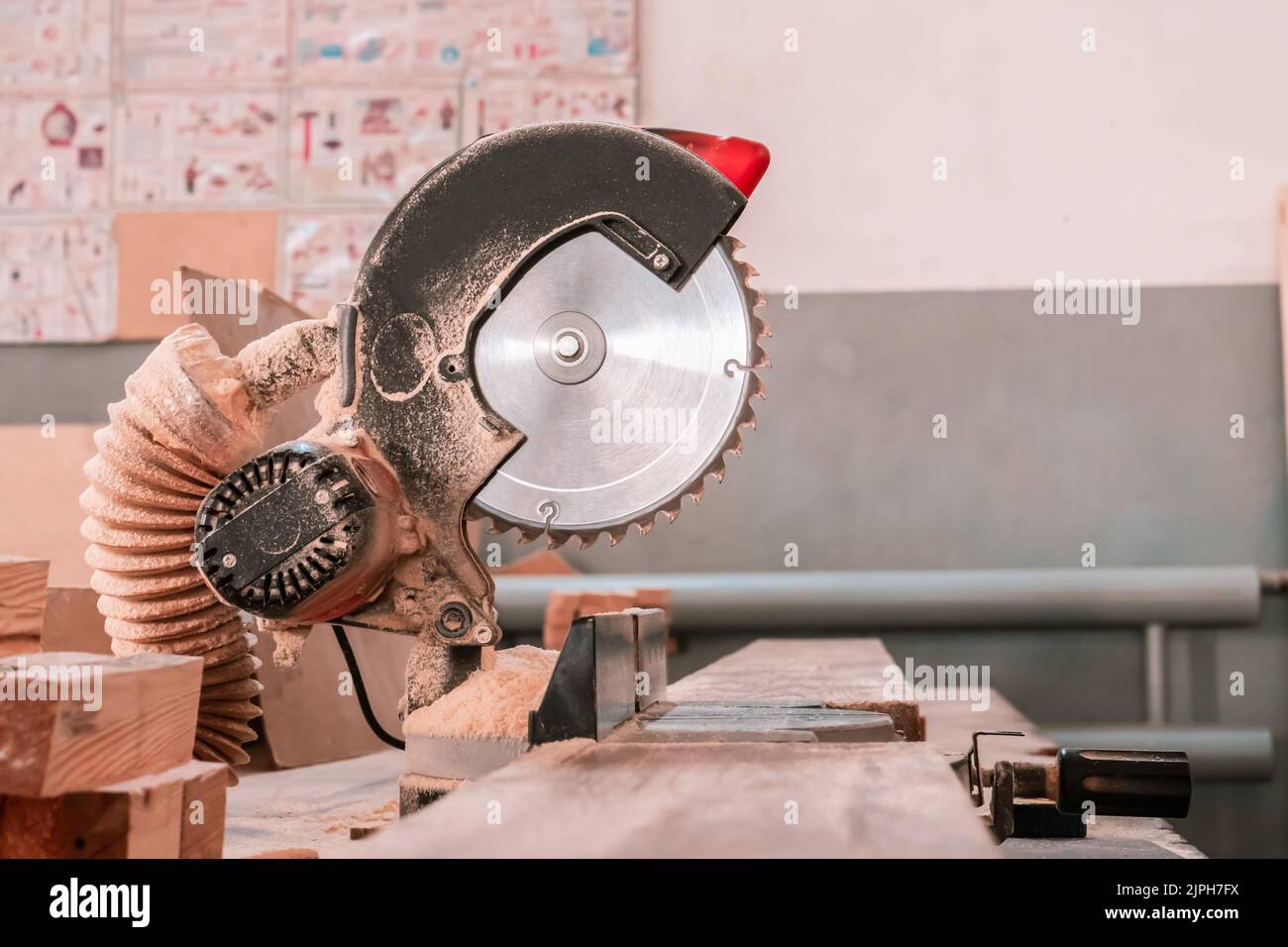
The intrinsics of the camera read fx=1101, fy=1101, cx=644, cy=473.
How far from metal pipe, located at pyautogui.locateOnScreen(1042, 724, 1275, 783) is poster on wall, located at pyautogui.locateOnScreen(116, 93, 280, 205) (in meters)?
2.95

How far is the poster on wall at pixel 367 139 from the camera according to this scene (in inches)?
138

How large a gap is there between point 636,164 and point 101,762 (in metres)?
0.72

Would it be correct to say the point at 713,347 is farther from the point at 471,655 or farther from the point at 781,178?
the point at 781,178

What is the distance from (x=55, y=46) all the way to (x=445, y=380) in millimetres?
3322

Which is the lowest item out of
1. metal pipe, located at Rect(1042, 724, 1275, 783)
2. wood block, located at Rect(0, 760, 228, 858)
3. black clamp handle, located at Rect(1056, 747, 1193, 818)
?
metal pipe, located at Rect(1042, 724, 1275, 783)

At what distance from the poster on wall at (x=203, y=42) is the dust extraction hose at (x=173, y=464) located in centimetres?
276

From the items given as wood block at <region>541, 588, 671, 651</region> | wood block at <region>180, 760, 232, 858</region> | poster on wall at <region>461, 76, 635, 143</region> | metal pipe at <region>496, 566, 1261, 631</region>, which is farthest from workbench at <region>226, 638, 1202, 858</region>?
poster on wall at <region>461, 76, 635, 143</region>

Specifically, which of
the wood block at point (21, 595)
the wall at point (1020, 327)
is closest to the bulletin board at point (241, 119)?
the wall at point (1020, 327)

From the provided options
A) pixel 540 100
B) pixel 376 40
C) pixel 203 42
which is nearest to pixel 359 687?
pixel 540 100

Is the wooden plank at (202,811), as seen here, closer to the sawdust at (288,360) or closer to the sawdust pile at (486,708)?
the sawdust pile at (486,708)

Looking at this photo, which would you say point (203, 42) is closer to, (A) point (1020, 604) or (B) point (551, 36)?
(B) point (551, 36)

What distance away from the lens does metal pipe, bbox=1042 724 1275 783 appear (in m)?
2.92

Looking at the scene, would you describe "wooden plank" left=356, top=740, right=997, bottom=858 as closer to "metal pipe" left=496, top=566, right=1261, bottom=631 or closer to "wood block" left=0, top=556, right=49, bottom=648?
"wood block" left=0, top=556, right=49, bottom=648
